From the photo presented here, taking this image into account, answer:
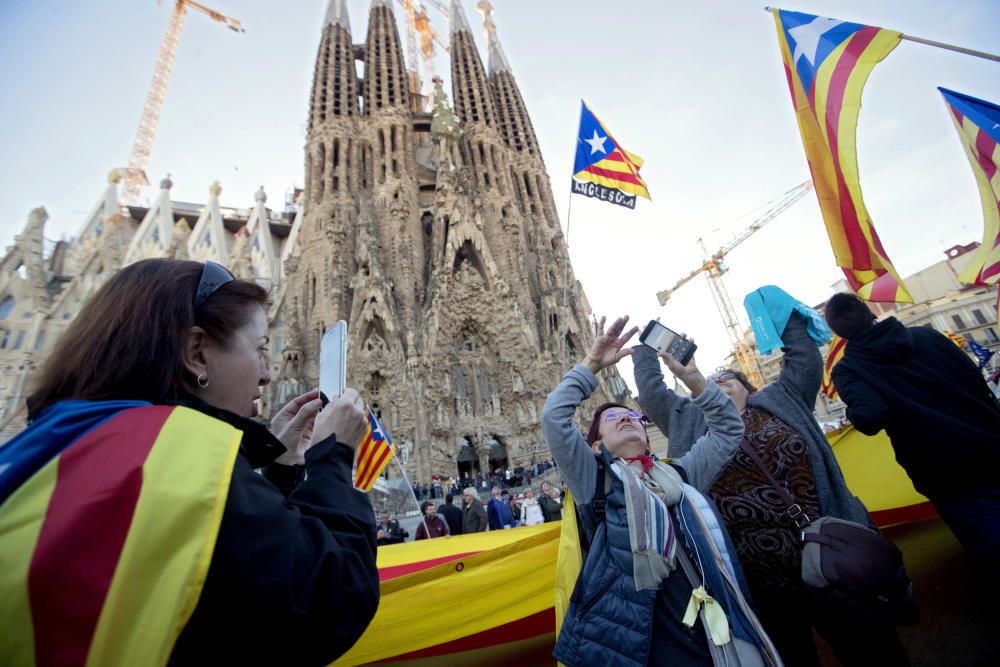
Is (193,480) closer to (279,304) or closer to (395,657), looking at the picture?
(395,657)

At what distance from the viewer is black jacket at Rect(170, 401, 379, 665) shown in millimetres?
783

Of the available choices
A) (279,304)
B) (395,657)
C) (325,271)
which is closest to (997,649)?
(395,657)

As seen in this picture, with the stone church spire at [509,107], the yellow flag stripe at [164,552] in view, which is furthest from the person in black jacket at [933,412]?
the stone church spire at [509,107]

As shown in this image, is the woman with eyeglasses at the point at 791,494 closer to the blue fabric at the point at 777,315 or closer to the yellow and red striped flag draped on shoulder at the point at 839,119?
the blue fabric at the point at 777,315

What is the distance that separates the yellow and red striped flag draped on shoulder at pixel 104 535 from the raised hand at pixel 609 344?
1.62 metres

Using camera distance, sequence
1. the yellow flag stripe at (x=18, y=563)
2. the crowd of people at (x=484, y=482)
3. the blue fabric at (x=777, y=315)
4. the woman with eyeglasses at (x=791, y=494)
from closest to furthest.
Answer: the yellow flag stripe at (x=18, y=563)
the woman with eyeglasses at (x=791, y=494)
the blue fabric at (x=777, y=315)
the crowd of people at (x=484, y=482)

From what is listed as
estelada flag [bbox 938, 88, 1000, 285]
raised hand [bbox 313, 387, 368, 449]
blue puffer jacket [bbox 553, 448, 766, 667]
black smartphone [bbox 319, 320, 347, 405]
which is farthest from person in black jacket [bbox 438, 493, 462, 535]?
estelada flag [bbox 938, 88, 1000, 285]

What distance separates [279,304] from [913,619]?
80.2 feet

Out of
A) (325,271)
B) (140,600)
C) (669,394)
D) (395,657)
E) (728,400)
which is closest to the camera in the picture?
(140,600)

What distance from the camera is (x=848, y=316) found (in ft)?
→ 8.32

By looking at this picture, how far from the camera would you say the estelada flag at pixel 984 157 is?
4.12 metres

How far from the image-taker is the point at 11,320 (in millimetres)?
21844

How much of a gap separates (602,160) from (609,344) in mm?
7542

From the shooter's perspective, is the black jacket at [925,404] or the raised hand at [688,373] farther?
the raised hand at [688,373]
